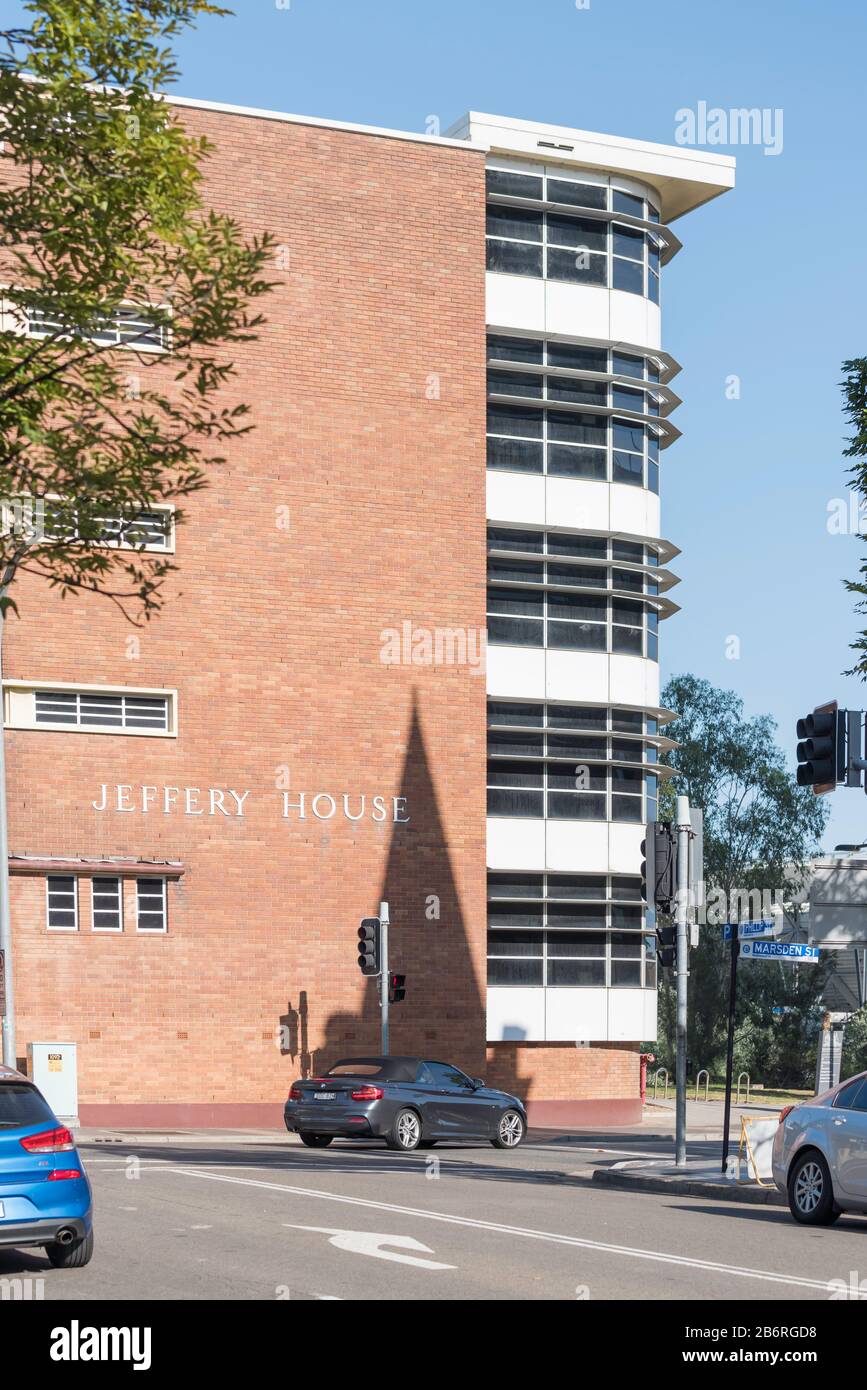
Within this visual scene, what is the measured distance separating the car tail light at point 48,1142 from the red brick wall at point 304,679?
23.1 meters

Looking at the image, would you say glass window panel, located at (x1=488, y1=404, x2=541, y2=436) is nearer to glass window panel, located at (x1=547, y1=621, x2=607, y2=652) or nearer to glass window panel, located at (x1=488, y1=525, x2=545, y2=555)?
glass window panel, located at (x1=488, y1=525, x2=545, y2=555)

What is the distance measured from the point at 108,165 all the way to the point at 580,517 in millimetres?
28235

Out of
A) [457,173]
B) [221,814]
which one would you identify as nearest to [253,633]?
[221,814]

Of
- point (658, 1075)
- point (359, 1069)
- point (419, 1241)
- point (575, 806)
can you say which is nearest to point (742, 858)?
point (658, 1075)

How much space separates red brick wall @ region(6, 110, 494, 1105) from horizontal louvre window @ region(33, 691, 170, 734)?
0.35 m

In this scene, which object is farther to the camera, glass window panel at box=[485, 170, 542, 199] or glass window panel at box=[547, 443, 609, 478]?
glass window panel at box=[547, 443, 609, 478]

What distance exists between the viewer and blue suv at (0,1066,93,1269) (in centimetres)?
1185

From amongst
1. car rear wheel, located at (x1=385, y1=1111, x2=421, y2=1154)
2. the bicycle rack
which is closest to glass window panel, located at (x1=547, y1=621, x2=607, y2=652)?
car rear wheel, located at (x1=385, y1=1111, x2=421, y2=1154)

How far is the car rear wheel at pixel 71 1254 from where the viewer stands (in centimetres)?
1230

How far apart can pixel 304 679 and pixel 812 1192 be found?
75.1 ft

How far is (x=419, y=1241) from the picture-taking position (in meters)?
14.2

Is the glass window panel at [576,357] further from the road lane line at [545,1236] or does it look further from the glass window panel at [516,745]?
the road lane line at [545,1236]

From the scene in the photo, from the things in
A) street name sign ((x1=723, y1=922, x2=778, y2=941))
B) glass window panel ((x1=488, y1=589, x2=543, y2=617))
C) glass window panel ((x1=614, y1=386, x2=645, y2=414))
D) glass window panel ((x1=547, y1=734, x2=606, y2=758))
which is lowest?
street name sign ((x1=723, y1=922, x2=778, y2=941))

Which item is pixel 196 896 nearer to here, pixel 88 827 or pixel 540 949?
pixel 88 827
